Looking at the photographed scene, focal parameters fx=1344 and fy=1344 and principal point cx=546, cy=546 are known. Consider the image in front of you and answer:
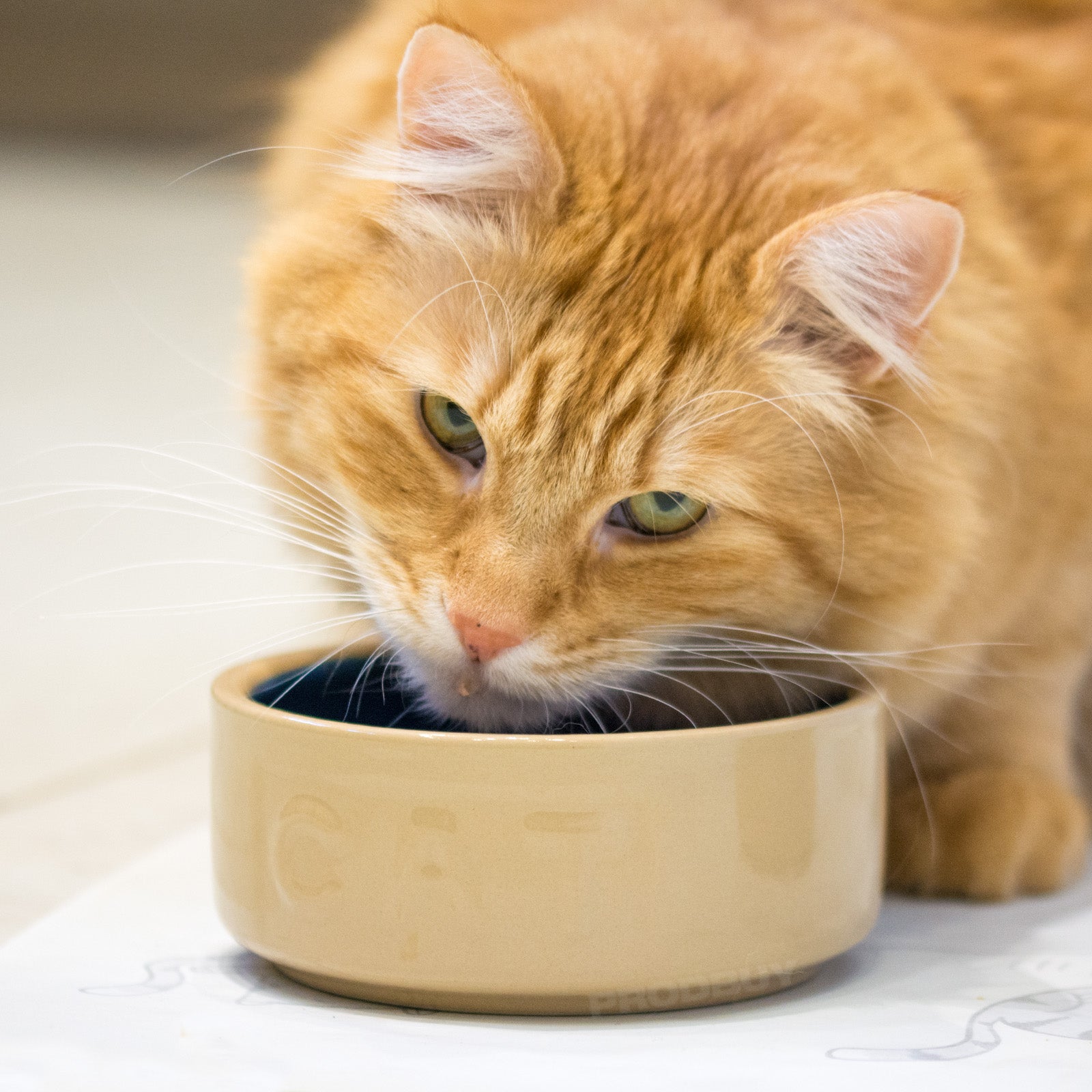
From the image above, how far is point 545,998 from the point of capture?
2.95ft

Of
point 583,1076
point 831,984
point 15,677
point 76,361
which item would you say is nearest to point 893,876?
point 831,984

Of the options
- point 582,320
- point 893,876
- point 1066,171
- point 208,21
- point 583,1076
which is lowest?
point 893,876

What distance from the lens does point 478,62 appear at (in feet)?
3.33

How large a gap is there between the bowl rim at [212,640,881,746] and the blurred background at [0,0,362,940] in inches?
3.2

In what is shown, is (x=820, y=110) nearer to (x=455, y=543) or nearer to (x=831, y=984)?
(x=455, y=543)

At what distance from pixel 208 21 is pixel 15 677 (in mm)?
2699

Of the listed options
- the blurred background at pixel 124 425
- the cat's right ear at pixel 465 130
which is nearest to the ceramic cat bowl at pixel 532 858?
the blurred background at pixel 124 425

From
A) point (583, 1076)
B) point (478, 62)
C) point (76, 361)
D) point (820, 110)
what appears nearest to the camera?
point (583, 1076)

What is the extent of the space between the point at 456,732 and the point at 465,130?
500 mm

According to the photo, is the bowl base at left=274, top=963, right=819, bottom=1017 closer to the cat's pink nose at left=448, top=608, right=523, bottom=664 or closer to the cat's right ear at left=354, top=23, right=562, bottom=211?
the cat's pink nose at left=448, top=608, right=523, bottom=664

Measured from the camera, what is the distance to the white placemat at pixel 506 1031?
82cm

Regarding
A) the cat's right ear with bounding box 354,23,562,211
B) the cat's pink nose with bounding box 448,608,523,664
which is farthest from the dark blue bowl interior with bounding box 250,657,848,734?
the cat's right ear with bounding box 354,23,562,211

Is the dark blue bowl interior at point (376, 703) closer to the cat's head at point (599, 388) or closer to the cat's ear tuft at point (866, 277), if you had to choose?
the cat's head at point (599, 388)

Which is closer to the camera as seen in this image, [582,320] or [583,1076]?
[583,1076]
